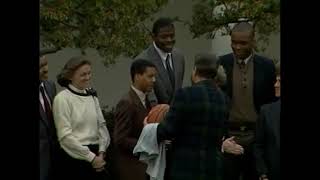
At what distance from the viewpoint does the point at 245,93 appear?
5.89 meters

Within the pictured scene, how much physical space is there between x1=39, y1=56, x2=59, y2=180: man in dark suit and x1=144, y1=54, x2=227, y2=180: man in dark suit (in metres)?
1.00

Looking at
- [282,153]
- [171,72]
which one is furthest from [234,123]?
[282,153]

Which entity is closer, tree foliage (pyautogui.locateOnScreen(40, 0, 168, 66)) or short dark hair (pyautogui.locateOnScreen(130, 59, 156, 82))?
short dark hair (pyautogui.locateOnScreen(130, 59, 156, 82))

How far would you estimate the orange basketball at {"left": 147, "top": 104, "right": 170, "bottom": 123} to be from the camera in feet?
18.1

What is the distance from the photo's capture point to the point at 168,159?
5477mm

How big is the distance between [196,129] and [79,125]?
1.22 metres

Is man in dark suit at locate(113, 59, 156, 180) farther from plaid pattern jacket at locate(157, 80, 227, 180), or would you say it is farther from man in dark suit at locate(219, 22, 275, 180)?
plaid pattern jacket at locate(157, 80, 227, 180)

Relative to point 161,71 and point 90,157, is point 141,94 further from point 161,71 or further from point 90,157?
point 90,157

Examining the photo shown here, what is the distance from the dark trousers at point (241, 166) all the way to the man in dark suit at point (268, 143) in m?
0.21

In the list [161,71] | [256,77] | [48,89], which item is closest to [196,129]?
[256,77]

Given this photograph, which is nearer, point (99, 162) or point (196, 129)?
point (196, 129)

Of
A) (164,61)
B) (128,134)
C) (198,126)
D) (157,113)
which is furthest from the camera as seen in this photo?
(164,61)

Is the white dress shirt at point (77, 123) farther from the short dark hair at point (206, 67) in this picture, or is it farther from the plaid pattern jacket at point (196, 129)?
the short dark hair at point (206, 67)

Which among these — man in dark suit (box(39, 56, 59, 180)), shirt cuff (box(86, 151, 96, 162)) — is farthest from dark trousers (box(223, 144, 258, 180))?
man in dark suit (box(39, 56, 59, 180))
